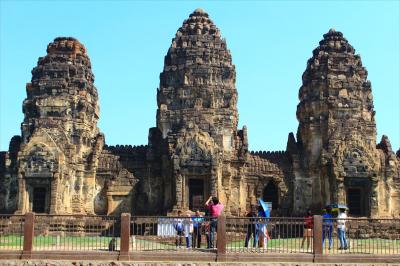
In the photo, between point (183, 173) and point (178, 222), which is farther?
point (183, 173)

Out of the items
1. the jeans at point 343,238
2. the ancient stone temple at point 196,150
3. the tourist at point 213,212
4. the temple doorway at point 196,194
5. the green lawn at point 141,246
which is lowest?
the green lawn at point 141,246

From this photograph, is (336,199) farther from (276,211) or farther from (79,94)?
(79,94)

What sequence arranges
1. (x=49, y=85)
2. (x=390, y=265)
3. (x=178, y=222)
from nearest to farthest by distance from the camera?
1. (x=390, y=265)
2. (x=178, y=222)
3. (x=49, y=85)

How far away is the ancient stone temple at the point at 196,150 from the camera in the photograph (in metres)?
36.0

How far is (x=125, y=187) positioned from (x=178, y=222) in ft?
51.9

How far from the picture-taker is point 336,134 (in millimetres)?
36969

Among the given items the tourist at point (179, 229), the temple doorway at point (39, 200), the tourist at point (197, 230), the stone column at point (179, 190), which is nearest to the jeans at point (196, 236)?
the tourist at point (197, 230)

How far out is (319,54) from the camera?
131 feet

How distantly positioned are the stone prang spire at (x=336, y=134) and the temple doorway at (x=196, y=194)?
19.8 ft

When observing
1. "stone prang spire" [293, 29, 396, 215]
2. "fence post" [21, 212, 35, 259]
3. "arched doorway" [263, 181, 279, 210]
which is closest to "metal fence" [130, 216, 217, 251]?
"fence post" [21, 212, 35, 259]

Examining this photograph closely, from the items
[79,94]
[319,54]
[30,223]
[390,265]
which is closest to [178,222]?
[30,223]

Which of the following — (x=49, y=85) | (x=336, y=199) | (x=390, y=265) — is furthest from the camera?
(x=49, y=85)

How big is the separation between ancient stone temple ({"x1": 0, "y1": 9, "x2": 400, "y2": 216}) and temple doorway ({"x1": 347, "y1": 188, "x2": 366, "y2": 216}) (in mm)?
58

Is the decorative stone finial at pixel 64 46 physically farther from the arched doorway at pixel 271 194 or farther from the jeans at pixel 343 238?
the jeans at pixel 343 238
